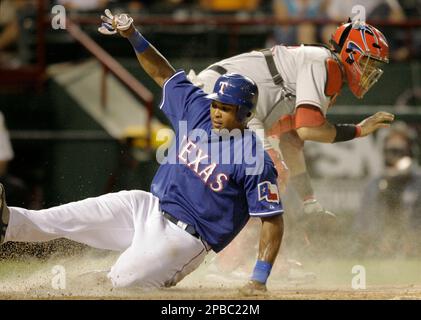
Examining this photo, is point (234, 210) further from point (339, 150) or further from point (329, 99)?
point (339, 150)

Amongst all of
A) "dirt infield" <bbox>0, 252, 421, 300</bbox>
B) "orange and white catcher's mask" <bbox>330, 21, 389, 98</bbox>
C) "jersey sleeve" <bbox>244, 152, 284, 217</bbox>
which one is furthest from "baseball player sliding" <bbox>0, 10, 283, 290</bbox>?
"orange and white catcher's mask" <bbox>330, 21, 389, 98</bbox>

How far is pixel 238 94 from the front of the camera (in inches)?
313

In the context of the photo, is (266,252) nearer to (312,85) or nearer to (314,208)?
(312,85)

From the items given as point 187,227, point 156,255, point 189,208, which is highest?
point 189,208

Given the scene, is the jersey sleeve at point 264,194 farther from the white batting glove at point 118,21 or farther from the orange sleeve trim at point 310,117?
the white batting glove at point 118,21

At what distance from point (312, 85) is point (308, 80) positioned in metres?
0.06

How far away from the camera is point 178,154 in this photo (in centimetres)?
832

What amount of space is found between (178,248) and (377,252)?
412cm

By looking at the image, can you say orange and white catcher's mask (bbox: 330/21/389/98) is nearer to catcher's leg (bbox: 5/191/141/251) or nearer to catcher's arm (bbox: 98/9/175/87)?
catcher's arm (bbox: 98/9/175/87)

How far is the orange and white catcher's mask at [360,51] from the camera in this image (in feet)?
30.1

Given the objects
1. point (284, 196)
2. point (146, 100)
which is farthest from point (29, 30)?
point (284, 196)

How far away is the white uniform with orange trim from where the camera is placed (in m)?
9.11

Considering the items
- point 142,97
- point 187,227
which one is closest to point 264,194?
point 187,227

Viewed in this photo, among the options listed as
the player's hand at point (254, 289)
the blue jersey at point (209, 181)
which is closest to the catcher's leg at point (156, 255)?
the blue jersey at point (209, 181)
